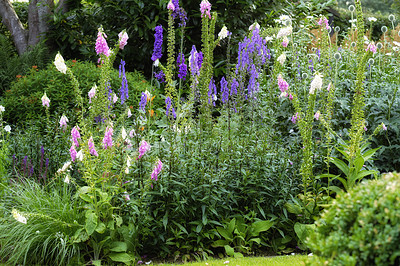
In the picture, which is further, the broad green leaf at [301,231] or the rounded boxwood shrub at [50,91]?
the rounded boxwood shrub at [50,91]

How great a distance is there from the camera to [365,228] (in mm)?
1856

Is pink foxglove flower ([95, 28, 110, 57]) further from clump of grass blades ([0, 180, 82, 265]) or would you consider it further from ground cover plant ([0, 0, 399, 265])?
clump of grass blades ([0, 180, 82, 265])

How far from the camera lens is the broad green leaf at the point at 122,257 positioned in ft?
11.7

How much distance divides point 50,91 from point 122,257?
3.60 meters

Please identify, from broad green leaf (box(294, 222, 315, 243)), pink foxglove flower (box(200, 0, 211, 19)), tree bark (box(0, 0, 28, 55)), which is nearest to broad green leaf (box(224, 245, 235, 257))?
broad green leaf (box(294, 222, 315, 243))

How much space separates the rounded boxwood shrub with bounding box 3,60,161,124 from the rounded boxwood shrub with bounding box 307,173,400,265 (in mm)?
4604

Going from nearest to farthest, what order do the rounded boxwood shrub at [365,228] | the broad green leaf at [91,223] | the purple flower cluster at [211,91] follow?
the rounded boxwood shrub at [365,228] → the broad green leaf at [91,223] → the purple flower cluster at [211,91]

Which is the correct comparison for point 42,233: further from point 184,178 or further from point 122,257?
point 184,178

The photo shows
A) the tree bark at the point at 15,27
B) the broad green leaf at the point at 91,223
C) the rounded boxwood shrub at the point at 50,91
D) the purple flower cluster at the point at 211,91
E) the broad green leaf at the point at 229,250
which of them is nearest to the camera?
the broad green leaf at the point at 91,223

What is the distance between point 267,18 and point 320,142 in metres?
4.56

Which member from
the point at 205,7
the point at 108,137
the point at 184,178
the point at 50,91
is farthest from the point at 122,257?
A: the point at 50,91

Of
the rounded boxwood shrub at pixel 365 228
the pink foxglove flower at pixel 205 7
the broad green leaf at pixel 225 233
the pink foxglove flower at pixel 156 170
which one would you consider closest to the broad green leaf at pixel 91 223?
the pink foxglove flower at pixel 156 170

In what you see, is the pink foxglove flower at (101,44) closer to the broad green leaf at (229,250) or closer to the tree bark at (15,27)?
the broad green leaf at (229,250)

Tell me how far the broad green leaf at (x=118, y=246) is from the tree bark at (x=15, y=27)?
6.71 metres
